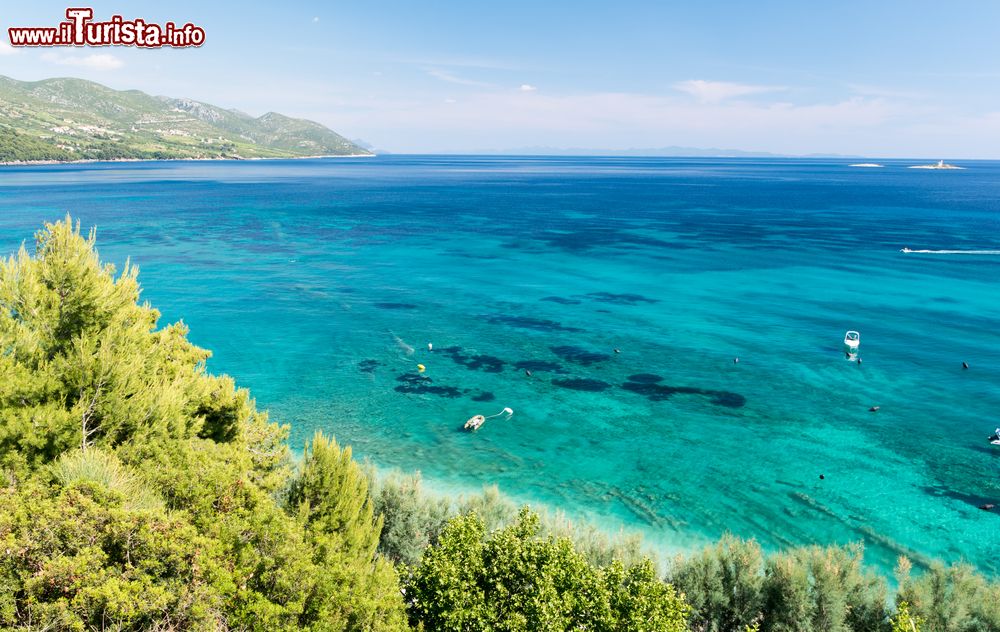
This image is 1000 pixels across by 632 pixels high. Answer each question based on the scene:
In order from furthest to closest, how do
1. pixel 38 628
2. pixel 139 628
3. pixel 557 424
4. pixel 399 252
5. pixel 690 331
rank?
pixel 399 252
pixel 690 331
pixel 557 424
pixel 139 628
pixel 38 628

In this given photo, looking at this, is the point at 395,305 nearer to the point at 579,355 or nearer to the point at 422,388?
the point at 422,388

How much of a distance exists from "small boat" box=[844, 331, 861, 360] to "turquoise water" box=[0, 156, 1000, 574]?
1604mm

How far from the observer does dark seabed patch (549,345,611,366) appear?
206 feet

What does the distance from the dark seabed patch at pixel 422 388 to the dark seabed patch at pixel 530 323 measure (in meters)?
19.1

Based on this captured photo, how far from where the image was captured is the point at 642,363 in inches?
2453

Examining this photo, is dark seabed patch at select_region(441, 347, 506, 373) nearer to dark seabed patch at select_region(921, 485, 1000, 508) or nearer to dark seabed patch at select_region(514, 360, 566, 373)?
dark seabed patch at select_region(514, 360, 566, 373)

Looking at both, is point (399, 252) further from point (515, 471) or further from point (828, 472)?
point (828, 472)

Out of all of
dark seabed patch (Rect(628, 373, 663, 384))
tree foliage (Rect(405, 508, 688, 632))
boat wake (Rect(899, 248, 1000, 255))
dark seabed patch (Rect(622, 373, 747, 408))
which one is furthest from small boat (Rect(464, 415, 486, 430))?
boat wake (Rect(899, 248, 1000, 255))

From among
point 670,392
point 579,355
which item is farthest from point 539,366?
point 670,392

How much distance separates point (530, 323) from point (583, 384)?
62.3ft

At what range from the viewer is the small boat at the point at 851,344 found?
63.4 meters

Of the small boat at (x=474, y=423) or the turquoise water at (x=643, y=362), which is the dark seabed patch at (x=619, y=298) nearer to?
the turquoise water at (x=643, y=362)

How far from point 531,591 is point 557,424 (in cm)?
3043

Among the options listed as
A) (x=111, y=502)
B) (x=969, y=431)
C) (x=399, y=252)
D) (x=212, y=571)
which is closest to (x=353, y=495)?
(x=212, y=571)
